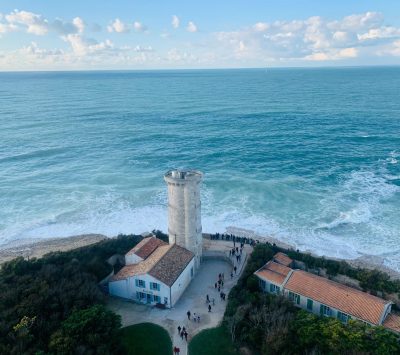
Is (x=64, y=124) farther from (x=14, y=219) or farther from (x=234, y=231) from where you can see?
(x=234, y=231)

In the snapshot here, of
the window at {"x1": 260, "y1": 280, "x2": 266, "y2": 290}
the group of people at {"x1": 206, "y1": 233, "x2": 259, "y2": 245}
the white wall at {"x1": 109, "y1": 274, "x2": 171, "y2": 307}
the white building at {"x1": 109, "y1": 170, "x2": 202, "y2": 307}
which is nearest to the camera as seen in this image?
the white wall at {"x1": 109, "y1": 274, "x2": 171, "y2": 307}

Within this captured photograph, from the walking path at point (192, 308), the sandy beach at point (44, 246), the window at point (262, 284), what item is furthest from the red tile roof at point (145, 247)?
the sandy beach at point (44, 246)

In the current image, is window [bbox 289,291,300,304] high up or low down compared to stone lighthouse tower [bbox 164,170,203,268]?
down

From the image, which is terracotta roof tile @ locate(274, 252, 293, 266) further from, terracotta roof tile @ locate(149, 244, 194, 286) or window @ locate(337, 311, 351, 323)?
terracotta roof tile @ locate(149, 244, 194, 286)

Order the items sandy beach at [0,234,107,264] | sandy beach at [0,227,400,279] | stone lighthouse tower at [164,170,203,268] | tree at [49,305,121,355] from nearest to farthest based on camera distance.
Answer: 1. tree at [49,305,121,355]
2. stone lighthouse tower at [164,170,203,268]
3. sandy beach at [0,227,400,279]
4. sandy beach at [0,234,107,264]

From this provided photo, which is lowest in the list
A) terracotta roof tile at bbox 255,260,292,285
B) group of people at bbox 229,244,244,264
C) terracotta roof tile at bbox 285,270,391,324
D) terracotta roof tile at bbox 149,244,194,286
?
group of people at bbox 229,244,244,264

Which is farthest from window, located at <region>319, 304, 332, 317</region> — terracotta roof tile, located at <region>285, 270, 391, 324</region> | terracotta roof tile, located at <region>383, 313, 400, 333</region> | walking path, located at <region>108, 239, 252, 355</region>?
walking path, located at <region>108, 239, 252, 355</region>

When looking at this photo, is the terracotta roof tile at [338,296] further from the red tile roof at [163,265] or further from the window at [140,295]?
the window at [140,295]

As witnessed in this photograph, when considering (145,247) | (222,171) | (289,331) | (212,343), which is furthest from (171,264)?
(222,171)
